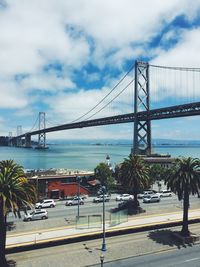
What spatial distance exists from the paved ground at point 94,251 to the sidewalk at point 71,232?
1231 millimetres

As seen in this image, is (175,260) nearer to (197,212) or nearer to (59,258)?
(59,258)

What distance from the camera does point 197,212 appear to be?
138ft

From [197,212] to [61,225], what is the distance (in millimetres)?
19109

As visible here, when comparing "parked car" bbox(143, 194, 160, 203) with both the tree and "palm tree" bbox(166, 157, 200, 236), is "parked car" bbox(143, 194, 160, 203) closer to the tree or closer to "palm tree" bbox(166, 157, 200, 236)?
the tree

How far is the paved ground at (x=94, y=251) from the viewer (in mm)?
26453

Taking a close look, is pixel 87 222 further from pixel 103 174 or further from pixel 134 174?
pixel 103 174

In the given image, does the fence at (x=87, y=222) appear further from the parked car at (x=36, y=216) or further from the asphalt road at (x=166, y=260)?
the asphalt road at (x=166, y=260)

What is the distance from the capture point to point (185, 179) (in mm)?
31734

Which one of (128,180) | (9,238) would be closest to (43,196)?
(128,180)

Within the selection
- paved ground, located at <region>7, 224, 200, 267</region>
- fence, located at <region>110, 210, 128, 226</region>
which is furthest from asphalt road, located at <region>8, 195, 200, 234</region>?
paved ground, located at <region>7, 224, 200, 267</region>

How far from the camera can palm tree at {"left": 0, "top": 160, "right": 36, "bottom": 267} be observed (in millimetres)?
24188

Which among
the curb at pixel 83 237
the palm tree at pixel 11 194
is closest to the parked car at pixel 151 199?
the curb at pixel 83 237

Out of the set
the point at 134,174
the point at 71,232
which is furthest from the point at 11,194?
the point at 134,174

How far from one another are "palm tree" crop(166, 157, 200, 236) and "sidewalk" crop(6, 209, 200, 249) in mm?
5387
